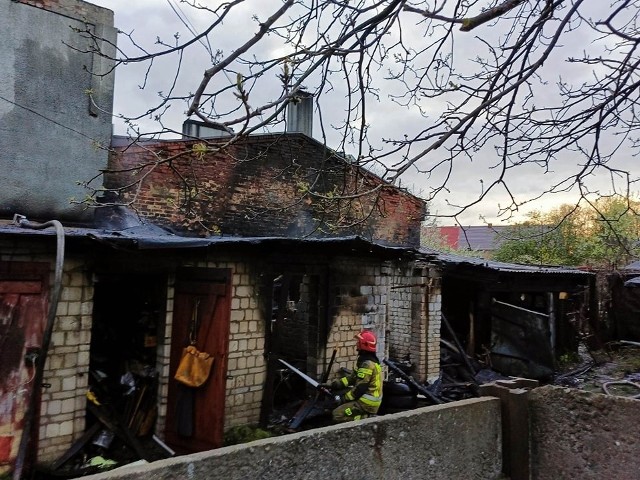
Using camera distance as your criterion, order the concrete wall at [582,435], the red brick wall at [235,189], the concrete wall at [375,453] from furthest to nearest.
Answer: the red brick wall at [235,189] → the concrete wall at [582,435] → the concrete wall at [375,453]

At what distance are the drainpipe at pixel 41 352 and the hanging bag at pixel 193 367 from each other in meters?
1.77

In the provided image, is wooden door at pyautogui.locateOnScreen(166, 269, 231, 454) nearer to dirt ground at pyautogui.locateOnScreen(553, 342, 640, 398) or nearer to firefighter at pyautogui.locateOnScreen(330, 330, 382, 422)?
firefighter at pyautogui.locateOnScreen(330, 330, 382, 422)

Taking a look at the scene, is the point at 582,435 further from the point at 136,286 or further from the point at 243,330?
the point at 136,286

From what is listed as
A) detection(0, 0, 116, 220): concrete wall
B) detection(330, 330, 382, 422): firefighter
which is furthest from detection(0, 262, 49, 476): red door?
detection(330, 330, 382, 422): firefighter

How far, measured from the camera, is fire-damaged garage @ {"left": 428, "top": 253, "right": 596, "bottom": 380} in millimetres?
12203

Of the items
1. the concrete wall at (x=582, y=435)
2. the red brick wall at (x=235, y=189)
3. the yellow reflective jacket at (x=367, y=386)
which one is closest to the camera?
the concrete wall at (x=582, y=435)

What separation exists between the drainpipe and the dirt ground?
10.3 meters

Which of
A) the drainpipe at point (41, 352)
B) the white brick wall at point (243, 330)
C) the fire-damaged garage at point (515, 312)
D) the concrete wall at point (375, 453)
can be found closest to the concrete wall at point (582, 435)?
the concrete wall at point (375, 453)

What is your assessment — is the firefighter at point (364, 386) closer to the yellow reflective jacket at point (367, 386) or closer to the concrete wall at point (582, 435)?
the yellow reflective jacket at point (367, 386)

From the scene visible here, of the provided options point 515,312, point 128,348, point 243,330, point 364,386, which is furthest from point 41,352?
point 515,312

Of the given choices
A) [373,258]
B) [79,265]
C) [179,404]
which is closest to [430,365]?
[373,258]

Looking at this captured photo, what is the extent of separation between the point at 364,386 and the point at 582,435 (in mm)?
3935

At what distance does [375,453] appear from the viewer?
9.61 ft

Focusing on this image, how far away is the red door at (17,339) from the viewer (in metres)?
6.00
